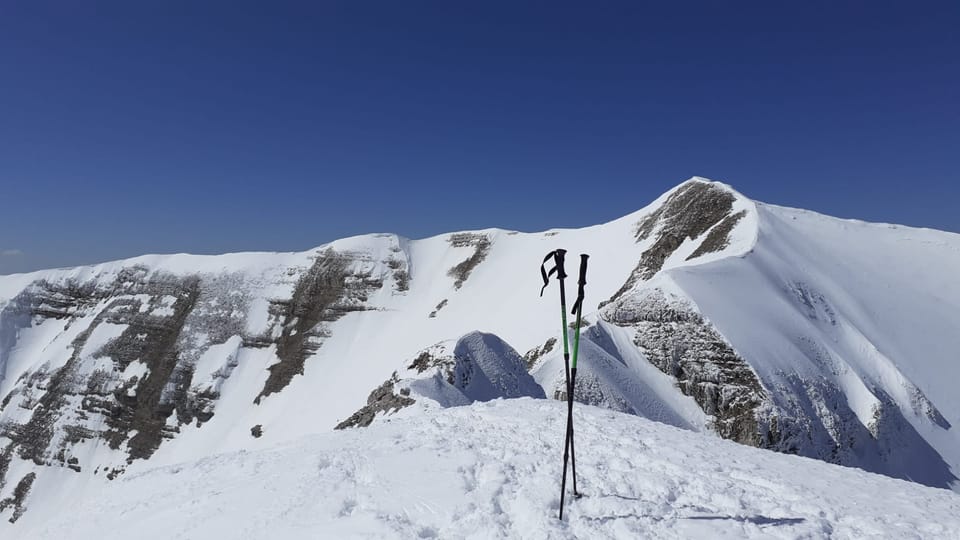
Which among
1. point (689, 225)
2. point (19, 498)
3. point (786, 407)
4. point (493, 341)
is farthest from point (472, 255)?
point (19, 498)

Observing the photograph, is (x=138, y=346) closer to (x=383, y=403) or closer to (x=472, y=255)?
(x=472, y=255)

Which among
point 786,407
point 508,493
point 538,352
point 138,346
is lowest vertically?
point 508,493

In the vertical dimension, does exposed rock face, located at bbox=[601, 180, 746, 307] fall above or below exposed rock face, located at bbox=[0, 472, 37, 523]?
above

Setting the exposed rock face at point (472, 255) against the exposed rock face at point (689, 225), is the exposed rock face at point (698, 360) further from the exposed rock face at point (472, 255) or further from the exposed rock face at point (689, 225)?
the exposed rock face at point (472, 255)

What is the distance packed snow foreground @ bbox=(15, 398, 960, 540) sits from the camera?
7738 millimetres

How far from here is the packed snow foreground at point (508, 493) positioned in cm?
774

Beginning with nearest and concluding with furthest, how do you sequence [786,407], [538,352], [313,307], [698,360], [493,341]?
[786,407]
[493,341]
[698,360]
[538,352]
[313,307]

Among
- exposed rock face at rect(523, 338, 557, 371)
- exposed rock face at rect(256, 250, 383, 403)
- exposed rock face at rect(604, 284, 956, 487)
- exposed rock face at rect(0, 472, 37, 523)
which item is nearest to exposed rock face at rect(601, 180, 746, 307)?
exposed rock face at rect(523, 338, 557, 371)

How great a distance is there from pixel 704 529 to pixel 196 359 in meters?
80.2

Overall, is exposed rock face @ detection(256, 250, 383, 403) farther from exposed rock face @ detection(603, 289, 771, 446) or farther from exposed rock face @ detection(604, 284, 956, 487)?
exposed rock face @ detection(604, 284, 956, 487)

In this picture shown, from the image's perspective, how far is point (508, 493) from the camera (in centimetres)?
876

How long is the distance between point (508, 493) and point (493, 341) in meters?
24.1


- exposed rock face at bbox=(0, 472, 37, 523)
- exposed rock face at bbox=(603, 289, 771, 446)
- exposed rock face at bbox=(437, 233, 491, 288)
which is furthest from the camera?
exposed rock face at bbox=(437, 233, 491, 288)

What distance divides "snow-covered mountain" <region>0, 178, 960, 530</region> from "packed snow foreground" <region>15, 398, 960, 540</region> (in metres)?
4.00
